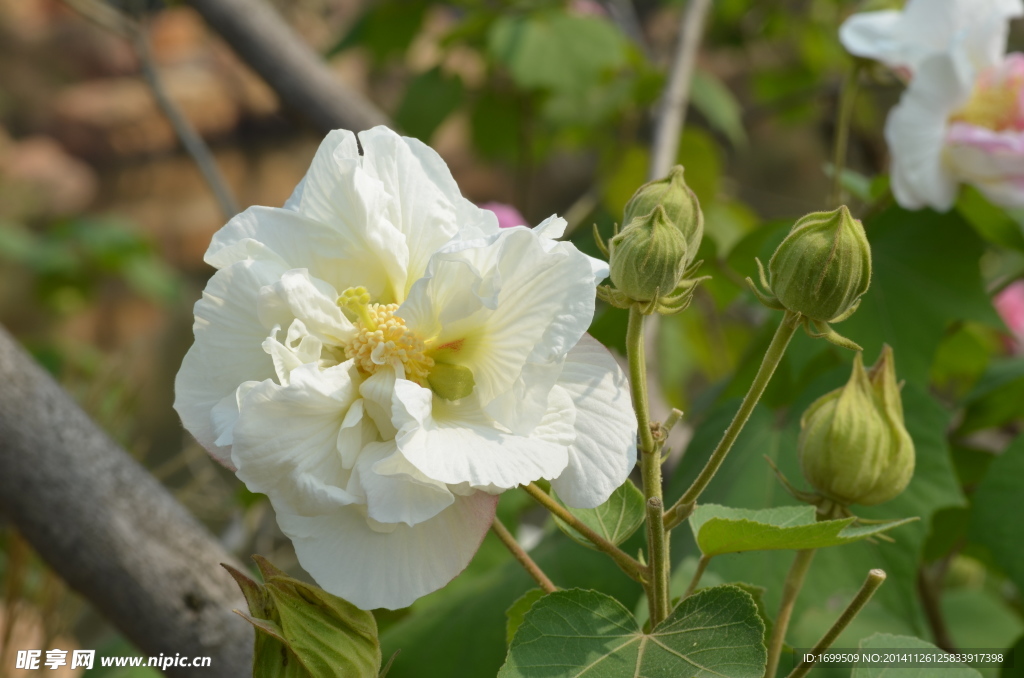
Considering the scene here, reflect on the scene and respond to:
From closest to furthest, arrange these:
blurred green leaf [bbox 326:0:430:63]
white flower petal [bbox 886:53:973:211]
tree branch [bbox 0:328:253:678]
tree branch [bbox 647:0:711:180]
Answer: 1. tree branch [bbox 0:328:253:678]
2. white flower petal [bbox 886:53:973:211]
3. tree branch [bbox 647:0:711:180]
4. blurred green leaf [bbox 326:0:430:63]

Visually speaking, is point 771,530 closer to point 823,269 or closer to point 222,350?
point 823,269

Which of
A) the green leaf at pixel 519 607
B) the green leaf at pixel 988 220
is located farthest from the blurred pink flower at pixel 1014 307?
the green leaf at pixel 519 607

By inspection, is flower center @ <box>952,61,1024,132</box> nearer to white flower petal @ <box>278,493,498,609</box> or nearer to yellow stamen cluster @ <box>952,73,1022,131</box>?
yellow stamen cluster @ <box>952,73,1022,131</box>

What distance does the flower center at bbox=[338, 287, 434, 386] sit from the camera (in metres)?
0.34

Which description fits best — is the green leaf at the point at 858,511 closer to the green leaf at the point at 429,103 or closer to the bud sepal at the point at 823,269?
the bud sepal at the point at 823,269

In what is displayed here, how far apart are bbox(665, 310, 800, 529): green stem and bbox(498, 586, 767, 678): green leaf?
4 cm

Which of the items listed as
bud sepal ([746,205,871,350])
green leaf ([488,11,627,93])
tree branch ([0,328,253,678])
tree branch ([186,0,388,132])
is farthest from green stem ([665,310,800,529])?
green leaf ([488,11,627,93])

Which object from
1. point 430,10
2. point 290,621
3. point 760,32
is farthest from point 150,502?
point 760,32

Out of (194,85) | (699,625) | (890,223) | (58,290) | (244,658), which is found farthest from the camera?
(194,85)

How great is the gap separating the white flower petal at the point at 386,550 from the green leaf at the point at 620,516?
7cm

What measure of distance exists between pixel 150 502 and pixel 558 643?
1.08ft

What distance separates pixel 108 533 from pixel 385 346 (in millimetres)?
303

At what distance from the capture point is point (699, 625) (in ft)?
1.09

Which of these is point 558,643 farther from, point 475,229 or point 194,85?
point 194,85
